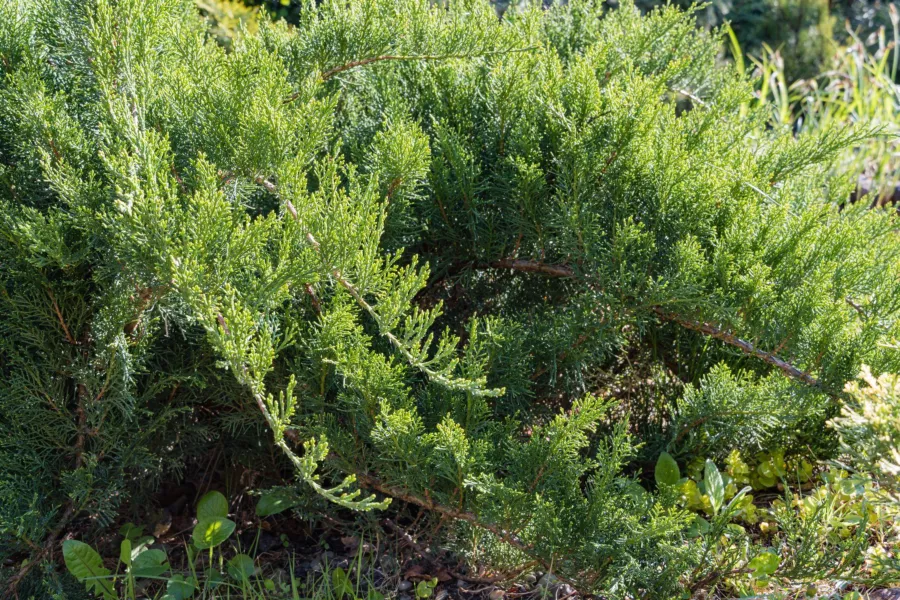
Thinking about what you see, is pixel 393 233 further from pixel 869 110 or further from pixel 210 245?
pixel 869 110

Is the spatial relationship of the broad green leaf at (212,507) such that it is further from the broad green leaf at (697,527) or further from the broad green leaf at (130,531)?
the broad green leaf at (697,527)

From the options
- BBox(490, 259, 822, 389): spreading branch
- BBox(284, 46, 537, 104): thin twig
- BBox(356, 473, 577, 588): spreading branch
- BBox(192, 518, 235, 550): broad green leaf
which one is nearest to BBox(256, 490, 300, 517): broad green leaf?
BBox(192, 518, 235, 550): broad green leaf

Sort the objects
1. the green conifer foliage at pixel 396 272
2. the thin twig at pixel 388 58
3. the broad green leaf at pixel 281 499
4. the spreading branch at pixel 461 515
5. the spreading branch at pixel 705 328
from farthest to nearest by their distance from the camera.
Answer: the thin twig at pixel 388 58
the broad green leaf at pixel 281 499
the spreading branch at pixel 705 328
the spreading branch at pixel 461 515
the green conifer foliage at pixel 396 272

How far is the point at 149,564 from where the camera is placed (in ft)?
7.20

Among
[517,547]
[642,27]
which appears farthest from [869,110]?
[517,547]

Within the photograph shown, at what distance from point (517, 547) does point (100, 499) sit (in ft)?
3.40

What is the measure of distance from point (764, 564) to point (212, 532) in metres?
1.38

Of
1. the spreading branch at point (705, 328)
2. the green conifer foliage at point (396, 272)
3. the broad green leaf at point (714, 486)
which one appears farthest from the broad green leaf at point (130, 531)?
the broad green leaf at point (714, 486)

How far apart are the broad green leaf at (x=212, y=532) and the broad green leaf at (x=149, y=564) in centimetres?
10

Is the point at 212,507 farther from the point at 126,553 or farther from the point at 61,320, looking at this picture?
the point at 61,320

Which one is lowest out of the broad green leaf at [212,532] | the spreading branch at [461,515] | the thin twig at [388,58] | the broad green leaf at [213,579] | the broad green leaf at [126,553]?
the broad green leaf at [213,579]

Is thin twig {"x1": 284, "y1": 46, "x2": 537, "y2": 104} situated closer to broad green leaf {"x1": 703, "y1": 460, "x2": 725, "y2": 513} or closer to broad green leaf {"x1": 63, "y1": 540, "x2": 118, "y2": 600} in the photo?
broad green leaf {"x1": 703, "y1": 460, "x2": 725, "y2": 513}

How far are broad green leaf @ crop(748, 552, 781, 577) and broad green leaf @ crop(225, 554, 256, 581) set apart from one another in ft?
4.20

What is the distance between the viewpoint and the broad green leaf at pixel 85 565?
2.09 metres
